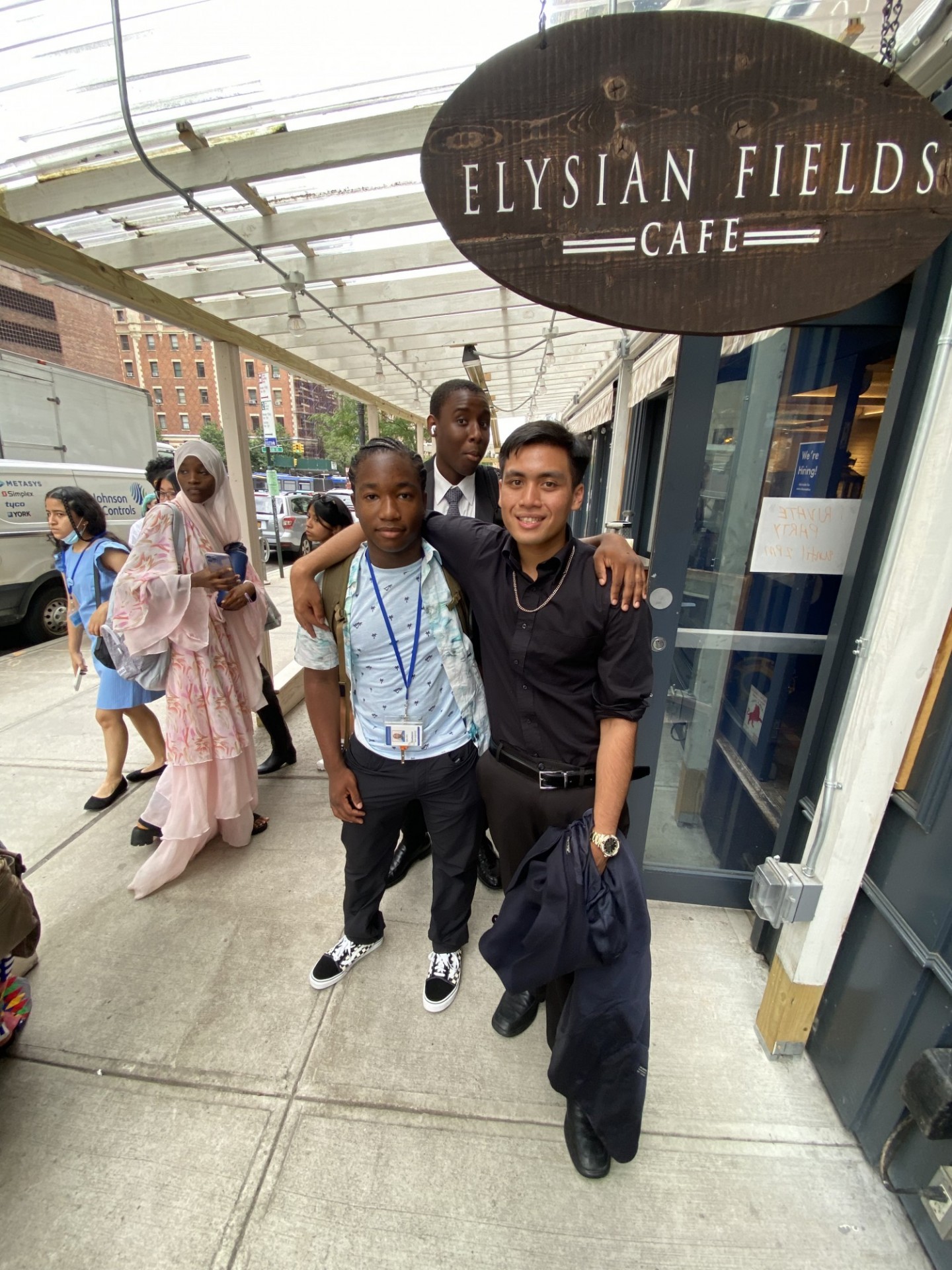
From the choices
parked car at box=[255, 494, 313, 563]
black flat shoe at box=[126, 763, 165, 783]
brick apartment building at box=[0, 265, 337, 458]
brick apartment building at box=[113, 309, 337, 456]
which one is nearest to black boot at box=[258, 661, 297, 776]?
black flat shoe at box=[126, 763, 165, 783]

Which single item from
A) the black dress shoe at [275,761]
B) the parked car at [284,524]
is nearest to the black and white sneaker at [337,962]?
the black dress shoe at [275,761]

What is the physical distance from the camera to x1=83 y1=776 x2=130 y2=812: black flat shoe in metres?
3.15

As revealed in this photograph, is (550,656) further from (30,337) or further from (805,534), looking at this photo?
(30,337)

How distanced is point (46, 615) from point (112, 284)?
16.9 ft

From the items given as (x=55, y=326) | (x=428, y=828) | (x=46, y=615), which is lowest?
(x=46, y=615)

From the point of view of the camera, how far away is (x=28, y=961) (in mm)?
2127

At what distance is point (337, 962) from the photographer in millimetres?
2100

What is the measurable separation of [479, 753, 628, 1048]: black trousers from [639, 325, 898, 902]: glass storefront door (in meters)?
0.76

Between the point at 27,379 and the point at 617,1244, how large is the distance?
10.2m

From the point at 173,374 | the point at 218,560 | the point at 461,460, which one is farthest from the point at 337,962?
the point at 173,374

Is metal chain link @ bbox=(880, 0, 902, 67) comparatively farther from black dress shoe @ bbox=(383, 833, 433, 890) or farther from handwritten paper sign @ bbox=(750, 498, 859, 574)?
black dress shoe @ bbox=(383, 833, 433, 890)

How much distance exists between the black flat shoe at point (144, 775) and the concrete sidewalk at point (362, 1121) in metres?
1.00

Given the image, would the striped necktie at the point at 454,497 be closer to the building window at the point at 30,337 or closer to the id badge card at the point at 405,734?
the id badge card at the point at 405,734

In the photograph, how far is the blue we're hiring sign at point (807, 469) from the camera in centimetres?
198
